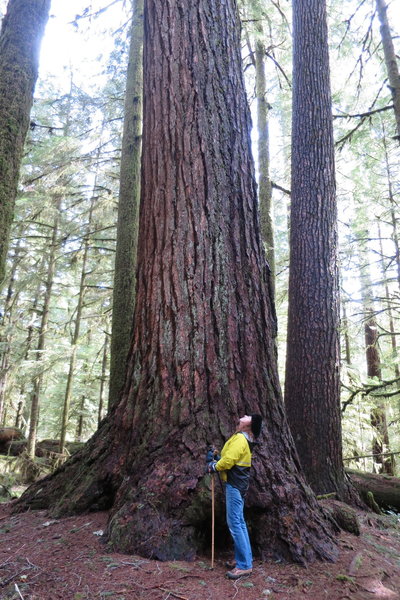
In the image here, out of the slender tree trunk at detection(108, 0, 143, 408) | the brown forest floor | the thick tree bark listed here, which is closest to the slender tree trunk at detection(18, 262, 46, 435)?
the slender tree trunk at detection(108, 0, 143, 408)

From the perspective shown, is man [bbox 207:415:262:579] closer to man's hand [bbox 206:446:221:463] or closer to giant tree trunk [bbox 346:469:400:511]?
man's hand [bbox 206:446:221:463]

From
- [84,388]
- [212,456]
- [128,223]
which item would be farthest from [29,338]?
[212,456]

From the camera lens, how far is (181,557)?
107 inches

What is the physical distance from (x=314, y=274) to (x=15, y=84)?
14.4 feet

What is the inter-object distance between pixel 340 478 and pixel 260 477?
8.66 ft

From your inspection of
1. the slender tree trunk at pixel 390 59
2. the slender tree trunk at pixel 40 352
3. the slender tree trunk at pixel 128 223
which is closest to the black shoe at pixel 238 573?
the slender tree trunk at pixel 128 223

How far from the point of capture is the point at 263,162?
31.6 ft

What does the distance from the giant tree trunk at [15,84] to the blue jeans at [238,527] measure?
2.55 m

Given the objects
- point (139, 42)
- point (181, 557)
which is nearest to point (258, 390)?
point (181, 557)

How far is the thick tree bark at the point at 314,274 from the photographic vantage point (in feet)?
17.1

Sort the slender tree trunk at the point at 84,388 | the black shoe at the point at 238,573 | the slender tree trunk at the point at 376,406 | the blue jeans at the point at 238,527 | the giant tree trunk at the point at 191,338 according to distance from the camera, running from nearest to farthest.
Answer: the black shoe at the point at 238,573
the blue jeans at the point at 238,527
the giant tree trunk at the point at 191,338
the slender tree trunk at the point at 376,406
the slender tree trunk at the point at 84,388

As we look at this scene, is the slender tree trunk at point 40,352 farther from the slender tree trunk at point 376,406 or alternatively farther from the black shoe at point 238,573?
the black shoe at point 238,573

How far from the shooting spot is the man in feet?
8.89

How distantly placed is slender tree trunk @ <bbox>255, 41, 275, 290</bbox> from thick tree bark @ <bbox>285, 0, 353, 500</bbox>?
2438 mm
